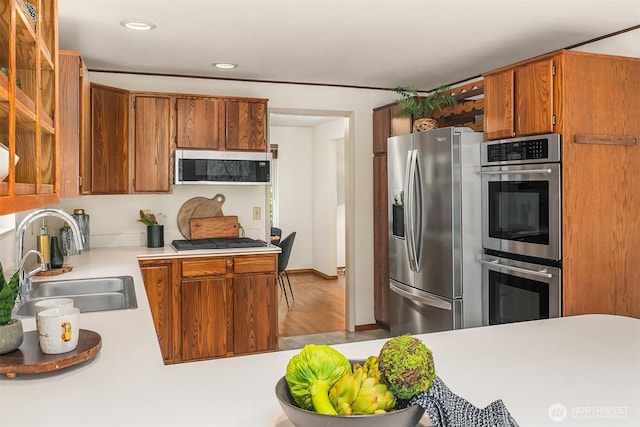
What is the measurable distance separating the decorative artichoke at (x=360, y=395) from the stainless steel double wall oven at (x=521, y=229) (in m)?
2.28

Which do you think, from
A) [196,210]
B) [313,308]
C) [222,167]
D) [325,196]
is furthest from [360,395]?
[325,196]

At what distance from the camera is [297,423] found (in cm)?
87

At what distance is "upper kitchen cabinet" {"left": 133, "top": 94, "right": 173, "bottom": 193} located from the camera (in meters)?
4.11

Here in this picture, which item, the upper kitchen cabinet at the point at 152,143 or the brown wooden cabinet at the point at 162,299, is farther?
the upper kitchen cabinet at the point at 152,143

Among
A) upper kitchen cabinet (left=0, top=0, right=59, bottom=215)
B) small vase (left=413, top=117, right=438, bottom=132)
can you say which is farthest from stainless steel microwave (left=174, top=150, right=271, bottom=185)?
upper kitchen cabinet (left=0, top=0, right=59, bottom=215)

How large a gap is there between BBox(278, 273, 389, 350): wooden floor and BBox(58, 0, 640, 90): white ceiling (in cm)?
234

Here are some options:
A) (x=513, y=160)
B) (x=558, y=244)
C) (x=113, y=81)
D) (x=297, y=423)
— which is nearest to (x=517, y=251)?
(x=558, y=244)

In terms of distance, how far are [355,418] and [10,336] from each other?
1.09 m

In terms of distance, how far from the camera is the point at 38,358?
4.58 ft

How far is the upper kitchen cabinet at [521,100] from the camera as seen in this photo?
2.90 m

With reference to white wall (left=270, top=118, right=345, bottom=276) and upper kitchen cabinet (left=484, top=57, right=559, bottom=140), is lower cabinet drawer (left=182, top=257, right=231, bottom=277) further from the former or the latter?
white wall (left=270, top=118, right=345, bottom=276)

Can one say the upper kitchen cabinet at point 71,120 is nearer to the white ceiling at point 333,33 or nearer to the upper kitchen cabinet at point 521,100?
the white ceiling at point 333,33

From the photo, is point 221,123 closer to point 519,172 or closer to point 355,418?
point 519,172

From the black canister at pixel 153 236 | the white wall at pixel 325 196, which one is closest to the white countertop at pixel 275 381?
the black canister at pixel 153 236
